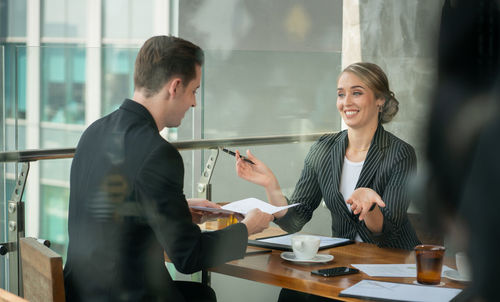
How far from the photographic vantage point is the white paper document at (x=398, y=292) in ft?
3.74

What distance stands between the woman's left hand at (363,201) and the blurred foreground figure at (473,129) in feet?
4.32

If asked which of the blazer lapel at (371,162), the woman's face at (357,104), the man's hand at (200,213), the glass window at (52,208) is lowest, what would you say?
the glass window at (52,208)

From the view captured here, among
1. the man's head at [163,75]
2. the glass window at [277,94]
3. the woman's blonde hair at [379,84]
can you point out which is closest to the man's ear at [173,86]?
the man's head at [163,75]

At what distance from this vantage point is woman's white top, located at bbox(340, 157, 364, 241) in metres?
1.96

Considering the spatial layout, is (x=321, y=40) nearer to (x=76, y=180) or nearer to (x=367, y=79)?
(x=367, y=79)

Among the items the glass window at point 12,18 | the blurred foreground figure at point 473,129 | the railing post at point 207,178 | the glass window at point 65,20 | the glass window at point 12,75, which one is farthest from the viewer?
the glass window at point 12,18

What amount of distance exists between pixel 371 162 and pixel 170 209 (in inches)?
35.1

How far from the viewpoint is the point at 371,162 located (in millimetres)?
1922

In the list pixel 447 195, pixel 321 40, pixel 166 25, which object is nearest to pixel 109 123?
pixel 447 195

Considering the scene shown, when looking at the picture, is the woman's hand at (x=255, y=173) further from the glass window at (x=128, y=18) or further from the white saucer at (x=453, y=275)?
the glass window at (x=128, y=18)

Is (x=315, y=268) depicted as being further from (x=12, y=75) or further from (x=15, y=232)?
(x=12, y=75)

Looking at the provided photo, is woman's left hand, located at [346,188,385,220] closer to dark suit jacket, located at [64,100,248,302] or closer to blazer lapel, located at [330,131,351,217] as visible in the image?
blazer lapel, located at [330,131,351,217]

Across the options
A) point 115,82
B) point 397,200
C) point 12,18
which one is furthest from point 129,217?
point 12,18

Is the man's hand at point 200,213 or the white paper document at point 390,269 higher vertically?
the man's hand at point 200,213
